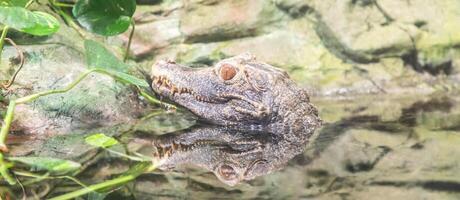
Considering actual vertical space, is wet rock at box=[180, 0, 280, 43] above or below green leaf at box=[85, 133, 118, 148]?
above

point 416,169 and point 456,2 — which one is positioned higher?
point 456,2

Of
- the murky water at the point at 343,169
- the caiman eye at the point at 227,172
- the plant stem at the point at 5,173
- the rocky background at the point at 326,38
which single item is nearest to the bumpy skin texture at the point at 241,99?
the murky water at the point at 343,169

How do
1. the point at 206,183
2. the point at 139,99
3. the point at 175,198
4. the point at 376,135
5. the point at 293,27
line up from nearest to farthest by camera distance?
1. the point at 175,198
2. the point at 206,183
3. the point at 376,135
4. the point at 139,99
5. the point at 293,27

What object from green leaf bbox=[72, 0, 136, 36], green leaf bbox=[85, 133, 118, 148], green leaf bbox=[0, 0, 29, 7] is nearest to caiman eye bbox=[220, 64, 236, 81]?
green leaf bbox=[72, 0, 136, 36]

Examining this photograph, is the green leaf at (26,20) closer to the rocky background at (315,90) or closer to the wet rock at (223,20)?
the rocky background at (315,90)

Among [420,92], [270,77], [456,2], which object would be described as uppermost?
[456,2]

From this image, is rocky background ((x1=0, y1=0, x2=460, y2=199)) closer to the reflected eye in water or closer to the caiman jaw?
the caiman jaw

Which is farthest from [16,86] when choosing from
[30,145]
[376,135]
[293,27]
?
[293,27]

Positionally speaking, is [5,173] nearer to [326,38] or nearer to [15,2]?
[15,2]

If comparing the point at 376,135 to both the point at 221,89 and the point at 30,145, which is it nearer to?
the point at 221,89
